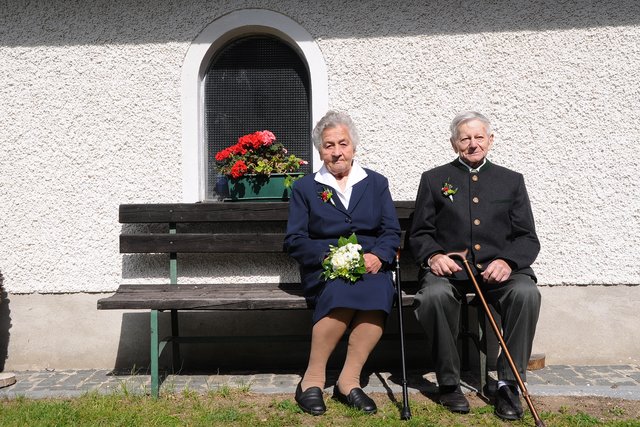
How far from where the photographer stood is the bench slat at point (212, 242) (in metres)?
4.63

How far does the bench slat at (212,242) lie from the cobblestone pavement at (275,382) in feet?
2.83

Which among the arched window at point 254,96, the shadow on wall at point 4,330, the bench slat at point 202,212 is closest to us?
the bench slat at point 202,212

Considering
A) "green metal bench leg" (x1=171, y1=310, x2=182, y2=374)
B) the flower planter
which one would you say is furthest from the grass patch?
the flower planter

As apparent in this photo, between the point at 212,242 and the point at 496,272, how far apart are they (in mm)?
1962

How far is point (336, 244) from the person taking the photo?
3.95 metres

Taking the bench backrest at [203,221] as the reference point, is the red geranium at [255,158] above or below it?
above

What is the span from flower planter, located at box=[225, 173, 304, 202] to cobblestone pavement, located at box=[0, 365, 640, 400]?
4.08ft

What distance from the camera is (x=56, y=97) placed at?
16.0ft

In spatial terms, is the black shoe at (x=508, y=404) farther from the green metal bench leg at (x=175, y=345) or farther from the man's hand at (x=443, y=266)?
the green metal bench leg at (x=175, y=345)

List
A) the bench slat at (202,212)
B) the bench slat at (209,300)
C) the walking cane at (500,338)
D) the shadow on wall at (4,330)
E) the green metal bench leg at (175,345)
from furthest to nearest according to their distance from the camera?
the shadow on wall at (4,330), the green metal bench leg at (175,345), the bench slat at (202,212), the bench slat at (209,300), the walking cane at (500,338)

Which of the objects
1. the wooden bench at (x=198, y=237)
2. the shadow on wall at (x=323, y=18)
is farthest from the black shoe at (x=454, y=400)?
the shadow on wall at (x=323, y=18)

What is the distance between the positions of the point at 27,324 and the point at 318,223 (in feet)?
7.92

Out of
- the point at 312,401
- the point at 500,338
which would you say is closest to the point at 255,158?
the point at 312,401

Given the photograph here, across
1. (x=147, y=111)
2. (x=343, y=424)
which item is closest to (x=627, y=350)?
(x=343, y=424)
